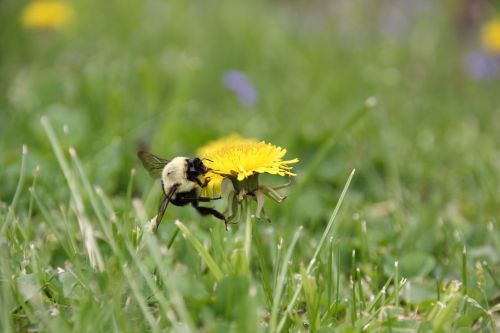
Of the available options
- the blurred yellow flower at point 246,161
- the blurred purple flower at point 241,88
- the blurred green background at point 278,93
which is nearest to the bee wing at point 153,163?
the blurred yellow flower at point 246,161

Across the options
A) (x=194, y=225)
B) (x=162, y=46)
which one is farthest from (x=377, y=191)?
(x=162, y=46)

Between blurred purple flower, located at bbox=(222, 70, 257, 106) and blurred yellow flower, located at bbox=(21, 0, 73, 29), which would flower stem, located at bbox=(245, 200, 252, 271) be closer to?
blurred purple flower, located at bbox=(222, 70, 257, 106)

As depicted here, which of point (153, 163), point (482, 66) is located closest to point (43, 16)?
point (153, 163)

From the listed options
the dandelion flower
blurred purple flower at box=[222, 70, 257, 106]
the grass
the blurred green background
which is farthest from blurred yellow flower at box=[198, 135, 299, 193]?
blurred purple flower at box=[222, 70, 257, 106]

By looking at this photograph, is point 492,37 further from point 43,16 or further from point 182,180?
point 182,180

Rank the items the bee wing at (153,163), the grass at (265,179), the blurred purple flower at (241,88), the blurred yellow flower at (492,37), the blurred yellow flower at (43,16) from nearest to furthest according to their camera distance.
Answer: the grass at (265,179)
the bee wing at (153,163)
the blurred purple flower at (241,88)
the blurred yellow flower at (43,16)
the blurred yellow flower at (492,37)

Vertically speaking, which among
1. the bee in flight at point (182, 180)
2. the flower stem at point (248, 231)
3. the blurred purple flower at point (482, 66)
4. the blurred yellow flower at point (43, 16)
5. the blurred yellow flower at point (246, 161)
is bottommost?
the blurred purple flower at point (482, 66)

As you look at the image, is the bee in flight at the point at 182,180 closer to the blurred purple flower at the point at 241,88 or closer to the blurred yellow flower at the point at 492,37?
the blurred purple flower at the point at 241,88
